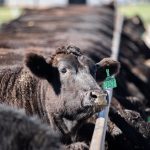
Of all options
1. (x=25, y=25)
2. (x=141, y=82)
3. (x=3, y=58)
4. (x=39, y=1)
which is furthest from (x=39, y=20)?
(x=39, y=1)

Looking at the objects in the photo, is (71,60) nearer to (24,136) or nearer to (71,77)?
(71,77)

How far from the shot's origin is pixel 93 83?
811 centimetres

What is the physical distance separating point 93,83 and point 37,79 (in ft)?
3.23

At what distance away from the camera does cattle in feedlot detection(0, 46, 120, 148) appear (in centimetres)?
811

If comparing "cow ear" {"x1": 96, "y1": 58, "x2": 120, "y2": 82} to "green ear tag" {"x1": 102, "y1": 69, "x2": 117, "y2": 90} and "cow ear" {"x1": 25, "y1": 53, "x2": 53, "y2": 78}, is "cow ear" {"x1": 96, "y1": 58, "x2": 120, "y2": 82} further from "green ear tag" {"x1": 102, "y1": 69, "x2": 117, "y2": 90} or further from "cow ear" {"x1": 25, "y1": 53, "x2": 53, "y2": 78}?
"cow ear" {"x1": 25, "y1": 53, "x2": 53, "y2": 78}

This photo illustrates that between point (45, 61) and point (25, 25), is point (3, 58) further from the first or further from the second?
point (25, 25)

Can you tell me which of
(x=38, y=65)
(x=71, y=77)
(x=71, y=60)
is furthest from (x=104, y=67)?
(x=38, y=65)

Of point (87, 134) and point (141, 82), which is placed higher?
point (87, 134)

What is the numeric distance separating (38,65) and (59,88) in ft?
1.13

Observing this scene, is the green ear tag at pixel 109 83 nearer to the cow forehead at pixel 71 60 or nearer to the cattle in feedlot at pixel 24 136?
the cow forehead at pixel 71 60

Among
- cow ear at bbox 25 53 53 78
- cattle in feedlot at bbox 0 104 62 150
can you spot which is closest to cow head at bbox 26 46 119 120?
cow ear at bbox 25 53 53 78

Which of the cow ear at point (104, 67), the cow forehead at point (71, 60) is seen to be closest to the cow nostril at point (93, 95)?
the cow forehead at point (71, 60)

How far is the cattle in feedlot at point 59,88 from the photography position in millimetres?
8109

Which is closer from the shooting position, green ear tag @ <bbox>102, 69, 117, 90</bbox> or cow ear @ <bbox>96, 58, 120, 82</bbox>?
green ear tag @ <bbox>102, 69, 117, 90</bbox>
